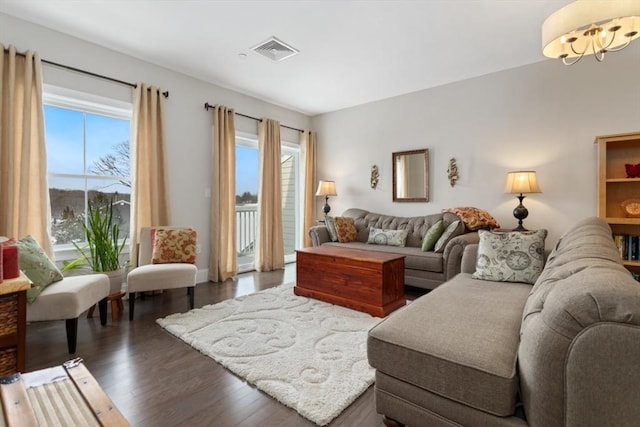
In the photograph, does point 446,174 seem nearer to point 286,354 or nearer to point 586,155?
point 586,155

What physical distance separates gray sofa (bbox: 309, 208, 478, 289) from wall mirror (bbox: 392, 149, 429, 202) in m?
0.37

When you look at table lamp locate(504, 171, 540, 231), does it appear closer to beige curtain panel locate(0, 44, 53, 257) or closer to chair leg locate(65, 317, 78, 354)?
chair leg locate(65, 317, 78, 354)

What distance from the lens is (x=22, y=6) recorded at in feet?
8.54

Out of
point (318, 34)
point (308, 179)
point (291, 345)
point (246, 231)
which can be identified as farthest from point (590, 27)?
point (246, 231)

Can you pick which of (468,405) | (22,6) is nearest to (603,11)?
(468,405)

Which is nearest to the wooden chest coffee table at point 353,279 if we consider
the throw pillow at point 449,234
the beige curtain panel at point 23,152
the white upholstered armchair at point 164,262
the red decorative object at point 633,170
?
the throw pillow at point 449,234

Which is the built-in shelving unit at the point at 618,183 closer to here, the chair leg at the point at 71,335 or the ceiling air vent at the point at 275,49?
the ceiling air vent at the point at 275,49

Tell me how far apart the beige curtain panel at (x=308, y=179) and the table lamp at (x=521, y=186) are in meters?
3.20

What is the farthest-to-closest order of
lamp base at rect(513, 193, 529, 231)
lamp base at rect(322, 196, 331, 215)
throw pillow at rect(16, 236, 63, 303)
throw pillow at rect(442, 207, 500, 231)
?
lamp base at rect(322, 196, 331, 215) < throw pillow at rect(442, 207, 500, 231) < lamp base at rect(513, 193, 529, 231) < throw pillow at rect(16, 236, 63, 303)

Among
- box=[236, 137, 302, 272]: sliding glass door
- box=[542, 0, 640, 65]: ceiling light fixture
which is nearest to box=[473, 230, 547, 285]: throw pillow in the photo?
box=[542, 0, 640, 65]: ceiling light fixture

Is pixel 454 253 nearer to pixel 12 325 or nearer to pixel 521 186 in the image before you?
pixel 521 186

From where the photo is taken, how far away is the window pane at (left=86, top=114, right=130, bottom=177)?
3.35 m

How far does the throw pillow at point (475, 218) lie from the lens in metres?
3.69

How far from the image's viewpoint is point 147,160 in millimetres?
3502
